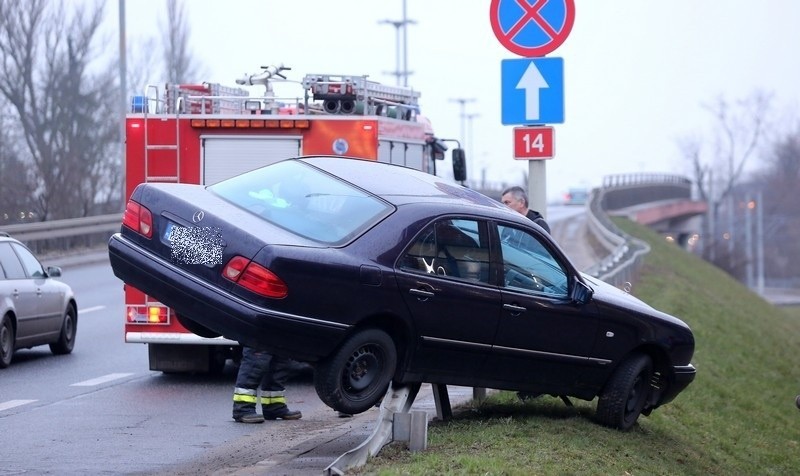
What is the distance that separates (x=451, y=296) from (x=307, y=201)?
3.67 feet

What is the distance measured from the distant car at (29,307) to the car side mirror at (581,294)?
776cm

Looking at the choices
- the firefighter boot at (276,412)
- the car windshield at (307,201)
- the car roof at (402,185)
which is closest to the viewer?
the car windshield at (307,201)

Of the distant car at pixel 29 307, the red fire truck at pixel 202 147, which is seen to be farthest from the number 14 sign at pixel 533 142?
the distant car at pixel 29 307

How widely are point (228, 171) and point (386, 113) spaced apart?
2.91 metres

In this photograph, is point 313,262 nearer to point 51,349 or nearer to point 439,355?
point 439,355

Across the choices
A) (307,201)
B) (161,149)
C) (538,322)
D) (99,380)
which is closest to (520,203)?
(538,322)

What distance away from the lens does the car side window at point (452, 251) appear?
800cm

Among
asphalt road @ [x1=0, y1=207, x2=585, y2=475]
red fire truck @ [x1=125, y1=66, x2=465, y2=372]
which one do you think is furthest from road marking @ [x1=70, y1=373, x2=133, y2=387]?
red fire truck @ [x1=125, y1=66, x2=465, y2=372]

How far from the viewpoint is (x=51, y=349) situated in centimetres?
1596

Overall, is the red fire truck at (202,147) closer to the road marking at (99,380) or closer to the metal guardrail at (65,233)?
the road marking at (99,380)

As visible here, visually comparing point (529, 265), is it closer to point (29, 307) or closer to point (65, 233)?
point (29, 307)

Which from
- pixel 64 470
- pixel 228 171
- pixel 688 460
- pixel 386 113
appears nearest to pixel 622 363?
pixel 688 460

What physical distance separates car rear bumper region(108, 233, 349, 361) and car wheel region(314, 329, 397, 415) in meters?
0.11

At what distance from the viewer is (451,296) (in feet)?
26.5
